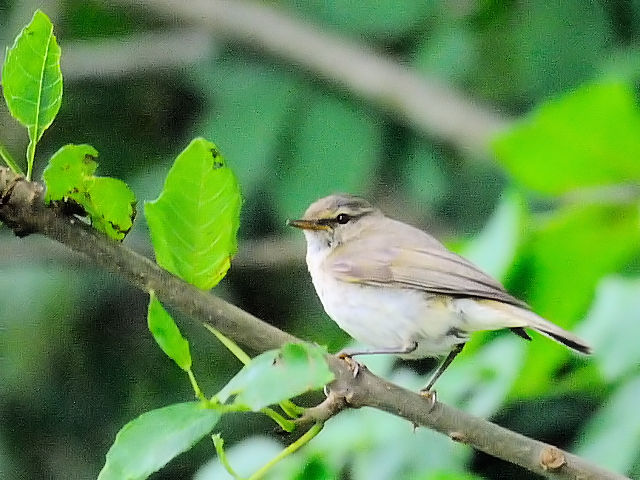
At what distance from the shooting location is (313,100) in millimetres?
3383

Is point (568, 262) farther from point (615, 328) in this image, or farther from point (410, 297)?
point (410, 297)

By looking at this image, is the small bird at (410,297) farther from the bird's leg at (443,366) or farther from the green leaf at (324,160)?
the green leaf at (324,160)

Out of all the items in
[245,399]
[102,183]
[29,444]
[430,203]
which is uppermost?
[102,183]

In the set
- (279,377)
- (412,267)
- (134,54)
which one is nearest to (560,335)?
(412,267)

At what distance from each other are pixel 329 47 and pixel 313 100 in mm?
513

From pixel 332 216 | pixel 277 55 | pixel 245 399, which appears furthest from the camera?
pixel 277 55

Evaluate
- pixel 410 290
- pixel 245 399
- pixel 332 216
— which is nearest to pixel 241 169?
pixel 332 216

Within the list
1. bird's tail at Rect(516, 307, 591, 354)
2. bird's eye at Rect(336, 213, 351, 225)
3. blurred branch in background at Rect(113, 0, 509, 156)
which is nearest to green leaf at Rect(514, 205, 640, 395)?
bird's tail at Rect(516, 307, 591, 354)

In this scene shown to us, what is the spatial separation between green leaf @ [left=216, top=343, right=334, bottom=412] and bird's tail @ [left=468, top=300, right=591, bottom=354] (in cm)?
64

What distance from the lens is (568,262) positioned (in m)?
2.03

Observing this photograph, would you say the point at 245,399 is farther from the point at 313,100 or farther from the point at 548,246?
the point at 313,100

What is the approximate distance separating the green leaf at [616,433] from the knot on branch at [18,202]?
1148 mm

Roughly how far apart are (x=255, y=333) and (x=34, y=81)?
35cm

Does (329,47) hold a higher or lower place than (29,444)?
higher
